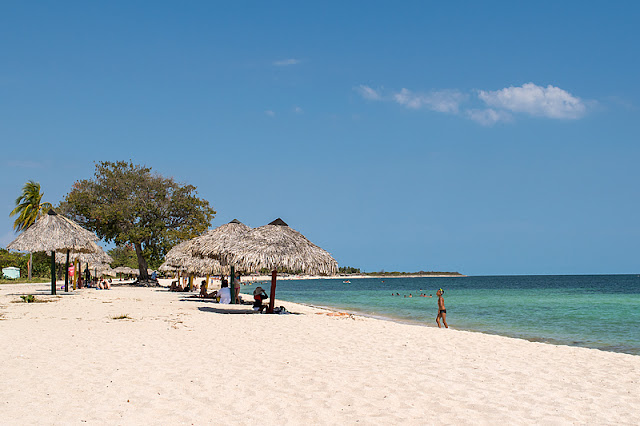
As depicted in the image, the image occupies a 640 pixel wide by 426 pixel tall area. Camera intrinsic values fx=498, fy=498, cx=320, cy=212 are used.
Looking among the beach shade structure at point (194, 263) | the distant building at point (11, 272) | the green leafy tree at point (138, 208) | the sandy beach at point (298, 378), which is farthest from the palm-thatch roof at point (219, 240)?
the distant building at point (11, 272)

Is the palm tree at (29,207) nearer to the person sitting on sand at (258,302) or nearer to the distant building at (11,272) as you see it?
the distant building at (11,272)

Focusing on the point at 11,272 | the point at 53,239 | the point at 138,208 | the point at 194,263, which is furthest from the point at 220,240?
the point at 11,272

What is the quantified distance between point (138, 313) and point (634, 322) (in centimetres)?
1978

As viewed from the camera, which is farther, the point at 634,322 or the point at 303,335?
the point at 634,322

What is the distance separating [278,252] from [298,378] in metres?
9.06

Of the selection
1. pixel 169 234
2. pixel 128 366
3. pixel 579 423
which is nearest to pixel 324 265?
pixel 128 366

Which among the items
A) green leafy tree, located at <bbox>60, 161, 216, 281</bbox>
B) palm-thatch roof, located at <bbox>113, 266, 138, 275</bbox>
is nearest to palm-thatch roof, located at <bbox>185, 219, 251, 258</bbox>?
green leafy tree, located at <bbox>60, 161, 216, 281</bbox>

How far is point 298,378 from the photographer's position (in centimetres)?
662

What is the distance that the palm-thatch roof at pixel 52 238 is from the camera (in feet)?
73.6

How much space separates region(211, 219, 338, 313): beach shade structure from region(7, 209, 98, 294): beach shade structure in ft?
A: 35.0

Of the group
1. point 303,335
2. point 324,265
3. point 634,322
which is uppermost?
point 324,265

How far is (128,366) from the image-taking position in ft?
23.6

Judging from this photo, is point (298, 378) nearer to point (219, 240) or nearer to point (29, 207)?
point (219, 240)

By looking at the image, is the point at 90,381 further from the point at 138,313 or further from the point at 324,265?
the point at 324,265
